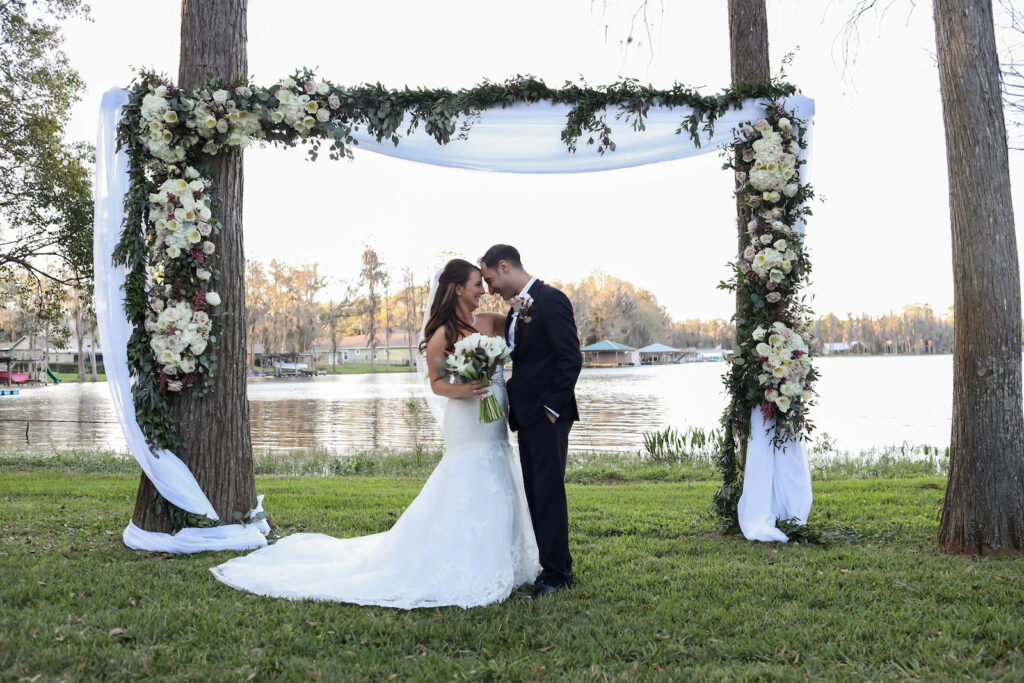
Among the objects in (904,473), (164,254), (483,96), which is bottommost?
(904,473)

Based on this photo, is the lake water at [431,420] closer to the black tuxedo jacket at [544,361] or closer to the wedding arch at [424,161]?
→ the wedding arch at [424,161]

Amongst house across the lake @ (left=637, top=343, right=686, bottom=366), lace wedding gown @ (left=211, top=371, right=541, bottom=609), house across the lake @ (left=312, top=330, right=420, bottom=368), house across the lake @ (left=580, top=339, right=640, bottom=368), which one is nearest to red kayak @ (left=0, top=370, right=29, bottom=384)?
house across the lake @ (left=312, top=330, right=420, bottom=368)

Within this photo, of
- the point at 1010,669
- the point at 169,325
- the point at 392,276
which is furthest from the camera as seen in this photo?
the point at 392,276

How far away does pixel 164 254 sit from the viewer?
579 centimetres

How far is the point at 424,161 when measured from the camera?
246 inches

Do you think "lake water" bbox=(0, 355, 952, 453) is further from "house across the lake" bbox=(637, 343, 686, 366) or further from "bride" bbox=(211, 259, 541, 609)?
"house across the lake" bbox=(637, 343, 686, 366)

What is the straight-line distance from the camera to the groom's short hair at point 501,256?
489 cm

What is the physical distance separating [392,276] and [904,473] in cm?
7193

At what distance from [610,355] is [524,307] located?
97.2 metres

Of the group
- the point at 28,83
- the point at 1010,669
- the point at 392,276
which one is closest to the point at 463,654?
the point at 1010,669

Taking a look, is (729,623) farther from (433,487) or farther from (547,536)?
(433,487)

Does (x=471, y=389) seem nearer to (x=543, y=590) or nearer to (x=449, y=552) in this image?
(x=449, y=552)

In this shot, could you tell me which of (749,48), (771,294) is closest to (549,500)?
(771,294)

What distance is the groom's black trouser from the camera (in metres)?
4.73
